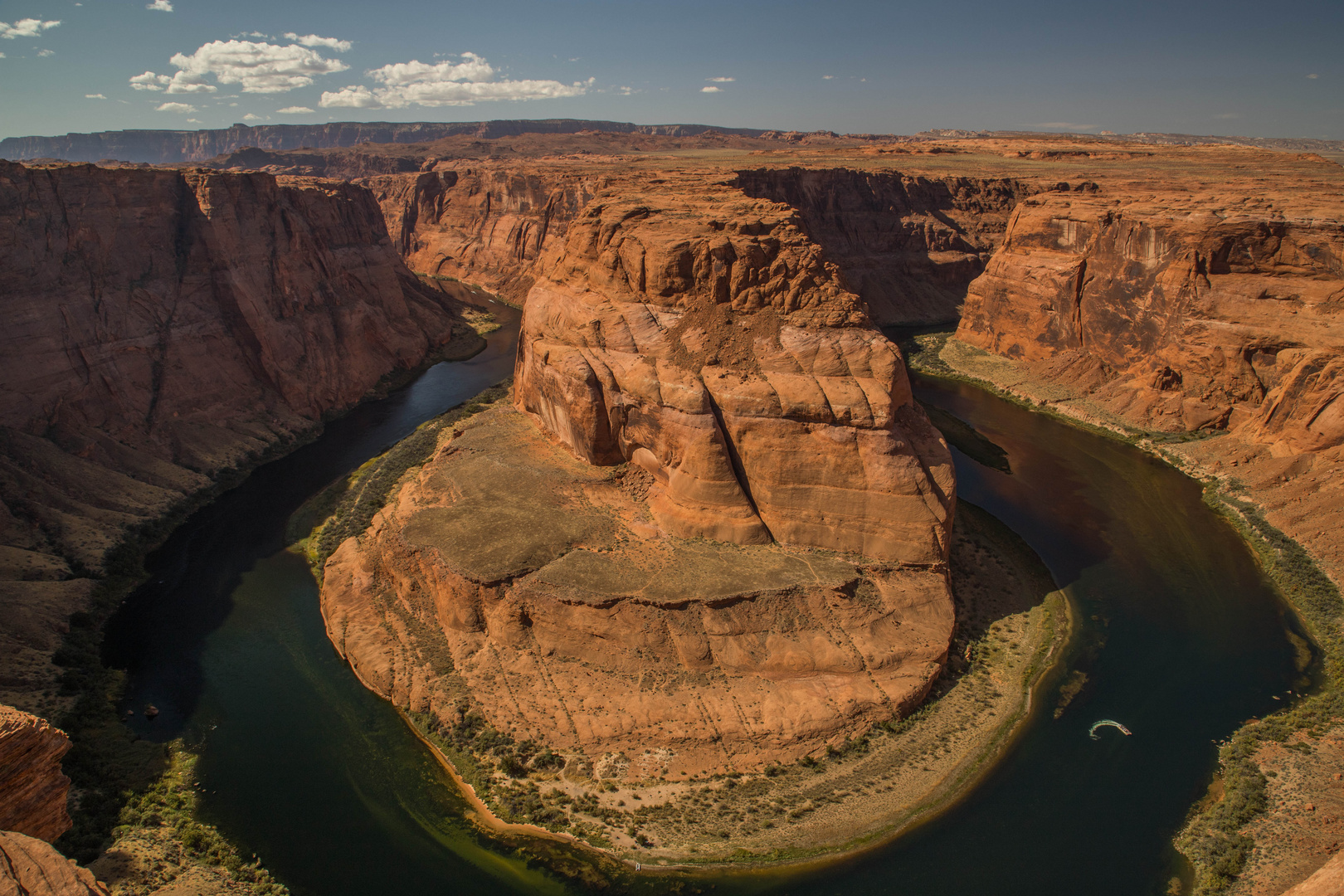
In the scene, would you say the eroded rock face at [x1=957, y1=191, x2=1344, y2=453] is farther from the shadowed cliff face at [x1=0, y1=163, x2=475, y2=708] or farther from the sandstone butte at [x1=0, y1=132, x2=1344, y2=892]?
the shadowed cliff face at [x1=0, y1=163, x2=475, y2=708]

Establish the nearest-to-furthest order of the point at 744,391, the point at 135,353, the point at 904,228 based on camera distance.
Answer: the point at 744,391 → the point at 135,353 → the point at 904,228

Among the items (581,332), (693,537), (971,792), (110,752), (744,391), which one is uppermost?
(581,332)

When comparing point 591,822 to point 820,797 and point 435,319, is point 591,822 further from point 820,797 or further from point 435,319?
point 435,319

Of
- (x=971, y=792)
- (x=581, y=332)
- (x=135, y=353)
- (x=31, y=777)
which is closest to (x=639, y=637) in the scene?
(x=971, y=792)

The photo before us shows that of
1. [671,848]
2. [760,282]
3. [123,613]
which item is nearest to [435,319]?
[123,613]

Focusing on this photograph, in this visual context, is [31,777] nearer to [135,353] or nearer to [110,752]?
[110,752]

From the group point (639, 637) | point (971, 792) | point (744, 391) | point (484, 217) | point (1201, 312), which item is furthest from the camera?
point (484, 217)

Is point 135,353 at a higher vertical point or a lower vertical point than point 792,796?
higher

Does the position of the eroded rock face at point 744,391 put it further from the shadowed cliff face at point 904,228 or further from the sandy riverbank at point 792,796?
the shadowed cliff face at point 904,228
